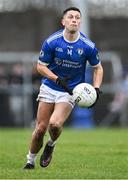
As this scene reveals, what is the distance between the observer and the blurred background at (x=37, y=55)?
28.0 metres

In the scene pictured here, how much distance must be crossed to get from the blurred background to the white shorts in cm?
1398

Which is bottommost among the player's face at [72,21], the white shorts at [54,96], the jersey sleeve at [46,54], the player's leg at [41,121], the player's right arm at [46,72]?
the player's leg at [41,121]

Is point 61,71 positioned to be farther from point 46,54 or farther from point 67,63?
point 46,54

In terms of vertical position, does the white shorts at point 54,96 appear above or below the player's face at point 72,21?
below

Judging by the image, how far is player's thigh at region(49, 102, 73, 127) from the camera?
12.0 m

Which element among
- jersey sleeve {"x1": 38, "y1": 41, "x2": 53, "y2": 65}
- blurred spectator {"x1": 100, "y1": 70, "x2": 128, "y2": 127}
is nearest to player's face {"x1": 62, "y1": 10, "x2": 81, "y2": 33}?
jersey sleeve {"x1": 38, "y1": 41, "x2": 53, "y2": 65}

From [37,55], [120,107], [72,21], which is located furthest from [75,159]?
[37,55]

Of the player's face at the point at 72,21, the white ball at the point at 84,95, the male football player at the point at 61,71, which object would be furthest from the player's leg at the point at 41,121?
the player's face at the point at 72,21

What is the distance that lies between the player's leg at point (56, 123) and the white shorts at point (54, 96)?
7 cm

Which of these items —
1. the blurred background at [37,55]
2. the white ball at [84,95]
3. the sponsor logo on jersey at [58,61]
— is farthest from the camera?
the blurred background at [37,55]

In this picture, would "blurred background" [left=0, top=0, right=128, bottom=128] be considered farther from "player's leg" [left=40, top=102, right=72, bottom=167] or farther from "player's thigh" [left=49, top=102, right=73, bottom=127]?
"player's thigh" [left=49, top=102, right=73, bottom=127]

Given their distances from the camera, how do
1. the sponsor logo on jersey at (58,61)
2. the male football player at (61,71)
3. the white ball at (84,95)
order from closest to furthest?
1. the white ball at (84,95)
2. the male football player at (61,71)
3. the sponsor logo on jersey at (58,61)

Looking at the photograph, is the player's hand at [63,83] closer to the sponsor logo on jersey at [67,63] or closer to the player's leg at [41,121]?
the sponsor logo on jersey at [67,63]

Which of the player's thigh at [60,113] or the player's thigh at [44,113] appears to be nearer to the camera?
the player's thigh at [60,113]
